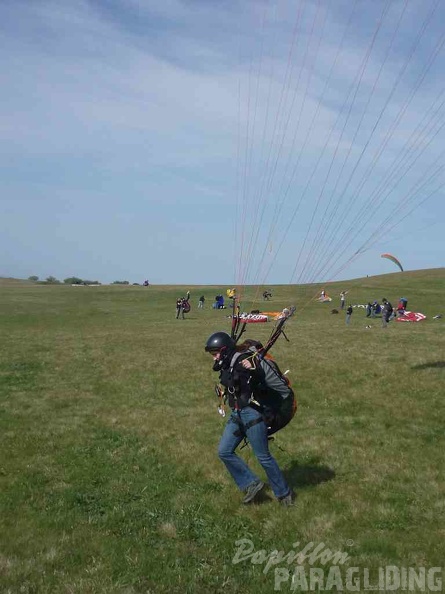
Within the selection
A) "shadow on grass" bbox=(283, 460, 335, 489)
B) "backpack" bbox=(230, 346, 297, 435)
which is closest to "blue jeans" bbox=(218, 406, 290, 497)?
"backpack" bbox=(230, 346, 297, 435)

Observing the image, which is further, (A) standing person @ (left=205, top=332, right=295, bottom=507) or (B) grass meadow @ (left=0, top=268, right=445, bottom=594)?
(A) standing person @ (left=205, top=332, right=295, bottom=507)

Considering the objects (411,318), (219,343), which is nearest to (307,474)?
(219,343)

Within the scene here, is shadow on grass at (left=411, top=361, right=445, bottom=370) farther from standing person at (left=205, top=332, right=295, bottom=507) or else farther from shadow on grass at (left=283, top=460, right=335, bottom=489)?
standing person at (left=205, top=332, right=295, bottom=507)

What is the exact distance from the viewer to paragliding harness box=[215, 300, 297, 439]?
30.6ft

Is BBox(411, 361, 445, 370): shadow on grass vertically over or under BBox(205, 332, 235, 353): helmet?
under

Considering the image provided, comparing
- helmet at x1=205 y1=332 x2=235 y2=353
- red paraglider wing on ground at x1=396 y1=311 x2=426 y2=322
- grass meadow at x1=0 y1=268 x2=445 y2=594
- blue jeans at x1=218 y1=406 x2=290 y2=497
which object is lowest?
grass meadow at x1=0 y1=268 x2=445 y2=594

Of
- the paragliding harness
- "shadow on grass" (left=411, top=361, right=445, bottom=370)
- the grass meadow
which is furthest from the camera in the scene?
"shadow on grass" (left=411, top=361, right=445, bottom=370)

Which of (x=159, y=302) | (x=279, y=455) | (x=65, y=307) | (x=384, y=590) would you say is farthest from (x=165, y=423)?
(x=159, y=302)

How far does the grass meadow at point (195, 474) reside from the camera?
23.8 feet

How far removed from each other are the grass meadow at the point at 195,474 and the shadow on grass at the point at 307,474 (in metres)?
0.05

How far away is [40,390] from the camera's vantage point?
19.5m

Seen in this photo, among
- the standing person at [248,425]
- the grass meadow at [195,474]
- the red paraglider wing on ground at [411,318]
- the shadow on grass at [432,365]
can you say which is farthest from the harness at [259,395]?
the red paraglider wing on ground at [411,318]

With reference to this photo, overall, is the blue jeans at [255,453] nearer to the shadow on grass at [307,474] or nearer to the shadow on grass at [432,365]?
the shadow on grass at [307,474]

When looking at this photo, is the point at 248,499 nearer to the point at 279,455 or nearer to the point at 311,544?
the point at 311,544
